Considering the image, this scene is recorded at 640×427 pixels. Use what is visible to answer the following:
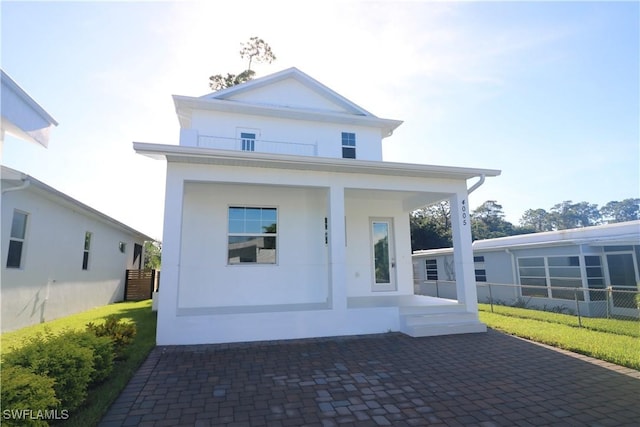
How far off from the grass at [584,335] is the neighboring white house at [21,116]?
32.3 feet

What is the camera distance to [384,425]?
321cm

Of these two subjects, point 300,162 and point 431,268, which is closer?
point 300,162

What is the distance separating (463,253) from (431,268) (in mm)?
12250

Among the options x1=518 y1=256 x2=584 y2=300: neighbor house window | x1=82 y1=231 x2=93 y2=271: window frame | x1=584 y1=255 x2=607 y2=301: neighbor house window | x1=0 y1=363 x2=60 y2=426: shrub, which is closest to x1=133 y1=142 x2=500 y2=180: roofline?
x1=0 y1=363 x2=60 y2=426: shrub

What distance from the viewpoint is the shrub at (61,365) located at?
3.29m

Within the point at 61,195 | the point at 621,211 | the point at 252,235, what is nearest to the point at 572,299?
the point at 252,235

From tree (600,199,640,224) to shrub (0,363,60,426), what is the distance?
3365 inches

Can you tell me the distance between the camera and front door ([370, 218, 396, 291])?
9.89m

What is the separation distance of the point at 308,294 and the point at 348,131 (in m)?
5.95

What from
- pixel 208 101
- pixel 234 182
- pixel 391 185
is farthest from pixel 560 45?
pixel 208 101

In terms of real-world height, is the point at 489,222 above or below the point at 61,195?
above

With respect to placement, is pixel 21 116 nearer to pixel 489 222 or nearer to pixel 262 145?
pixel 262 145

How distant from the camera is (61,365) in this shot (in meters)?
3.42

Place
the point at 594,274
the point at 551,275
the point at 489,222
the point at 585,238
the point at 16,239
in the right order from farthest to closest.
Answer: the point at 489,222 → the point at 551,275 → the point at 585,238 → the point at 594,274 → the point at 16,239
